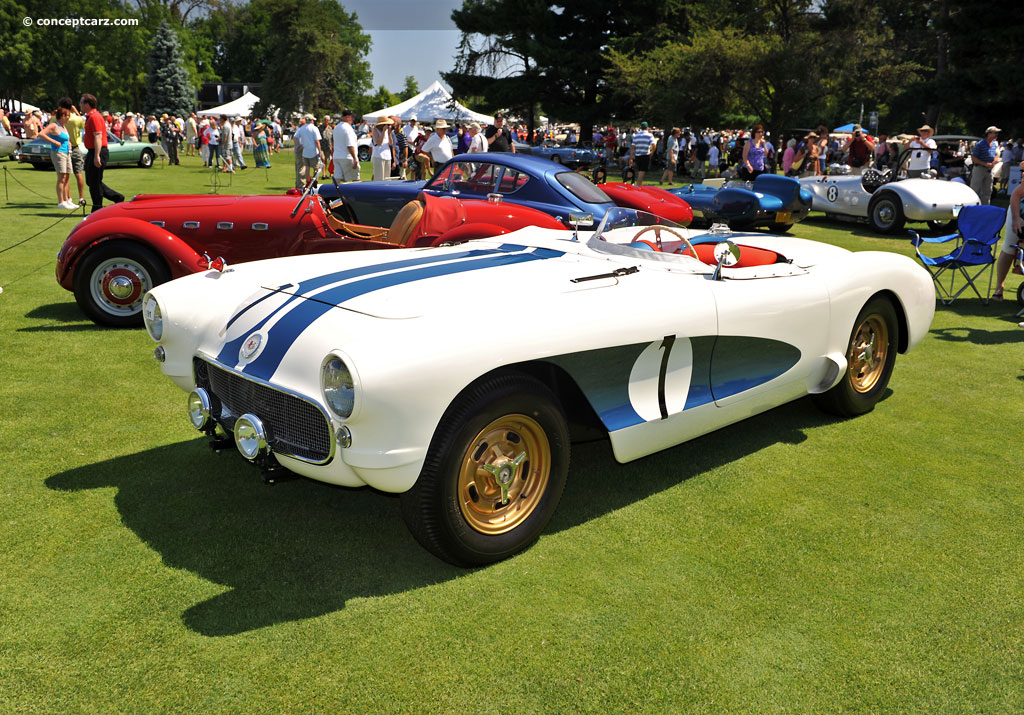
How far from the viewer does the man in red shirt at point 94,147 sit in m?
11.3

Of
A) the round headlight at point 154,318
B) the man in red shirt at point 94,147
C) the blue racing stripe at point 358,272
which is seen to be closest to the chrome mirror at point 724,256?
the blue racing stripe at point 358,272

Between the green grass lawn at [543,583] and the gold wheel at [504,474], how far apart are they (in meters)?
0.22

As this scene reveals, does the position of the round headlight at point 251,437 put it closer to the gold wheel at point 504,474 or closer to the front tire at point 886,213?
the gold wheel at point 504,474

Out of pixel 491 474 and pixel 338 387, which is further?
pixel 491 474

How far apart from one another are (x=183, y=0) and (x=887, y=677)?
9461 cm

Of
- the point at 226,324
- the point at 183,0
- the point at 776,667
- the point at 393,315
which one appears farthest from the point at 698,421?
the point at 183,0

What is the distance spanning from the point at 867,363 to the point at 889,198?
10.6 metres

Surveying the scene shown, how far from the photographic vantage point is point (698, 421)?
400cm

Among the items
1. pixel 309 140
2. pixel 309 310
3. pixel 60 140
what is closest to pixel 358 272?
pixel 309 310

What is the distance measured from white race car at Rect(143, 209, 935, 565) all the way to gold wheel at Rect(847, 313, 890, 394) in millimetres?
427

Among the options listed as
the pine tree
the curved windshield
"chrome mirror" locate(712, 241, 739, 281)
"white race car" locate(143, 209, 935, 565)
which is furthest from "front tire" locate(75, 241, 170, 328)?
the pine tree

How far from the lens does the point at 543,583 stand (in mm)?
3307

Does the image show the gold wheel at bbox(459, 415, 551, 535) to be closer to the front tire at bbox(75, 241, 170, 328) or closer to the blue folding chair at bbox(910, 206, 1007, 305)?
the front tire at bbox(75, 241, 170, 328)

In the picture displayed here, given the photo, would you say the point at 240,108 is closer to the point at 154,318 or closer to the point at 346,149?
the point at 346,149
